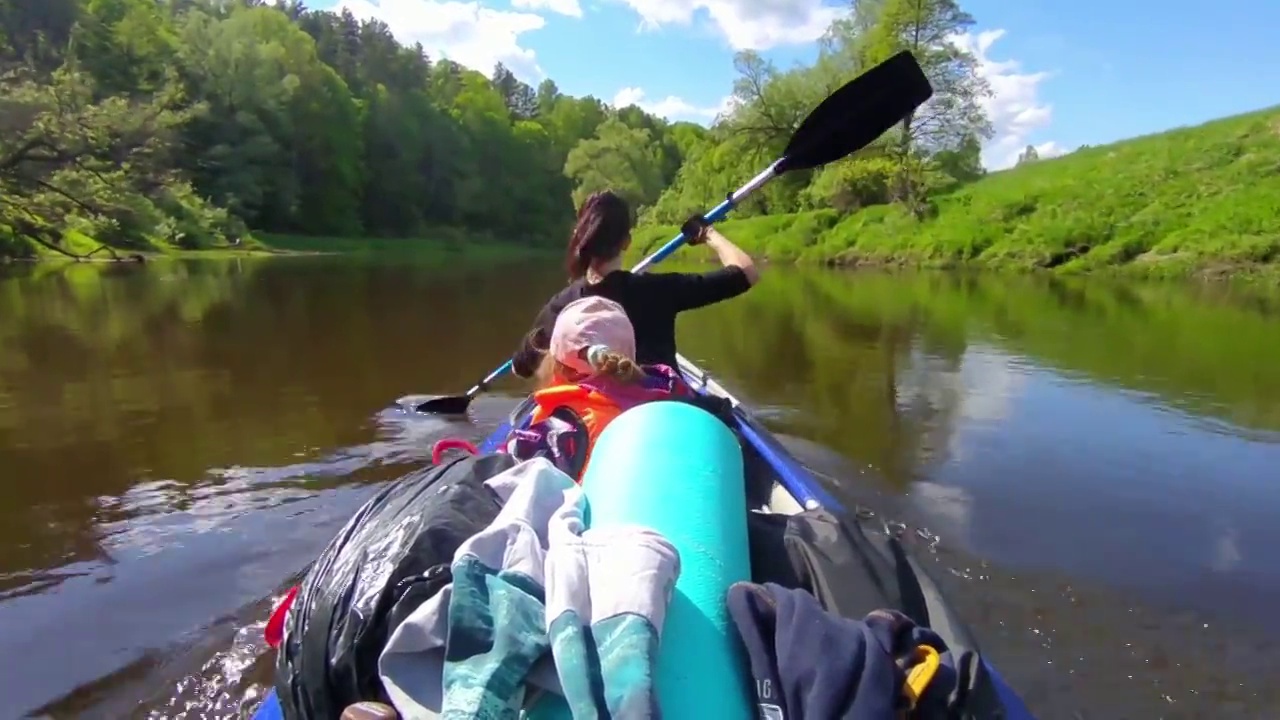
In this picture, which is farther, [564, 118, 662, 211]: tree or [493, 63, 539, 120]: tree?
[493, 63, 539, 120]: tree

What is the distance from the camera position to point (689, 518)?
1.88 meters

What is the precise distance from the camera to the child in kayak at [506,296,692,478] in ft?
8.80

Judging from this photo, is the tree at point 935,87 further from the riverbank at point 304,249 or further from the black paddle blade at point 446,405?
the black paddle blade at point 446,405

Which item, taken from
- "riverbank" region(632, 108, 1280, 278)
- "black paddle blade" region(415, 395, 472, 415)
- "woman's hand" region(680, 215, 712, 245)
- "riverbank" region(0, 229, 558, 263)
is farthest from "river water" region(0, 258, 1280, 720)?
"riverbank" region(0, 229, 558, 263)

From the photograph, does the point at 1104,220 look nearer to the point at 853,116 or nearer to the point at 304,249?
the point at 853,116

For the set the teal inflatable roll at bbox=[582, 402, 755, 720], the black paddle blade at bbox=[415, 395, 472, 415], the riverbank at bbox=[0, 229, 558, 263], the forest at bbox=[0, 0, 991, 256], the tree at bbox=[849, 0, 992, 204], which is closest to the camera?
the teal inflatable roll at bbox=[582, 402, 755, 720]

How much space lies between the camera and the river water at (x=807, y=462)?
3.16 meters

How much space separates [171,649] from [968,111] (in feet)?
99.7

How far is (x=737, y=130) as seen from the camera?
3278 centimetres

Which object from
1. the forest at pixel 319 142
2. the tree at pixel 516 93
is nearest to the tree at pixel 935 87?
the forest at pixel 319 142

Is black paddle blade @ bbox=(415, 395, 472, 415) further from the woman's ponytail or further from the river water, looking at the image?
the woman's ponytail

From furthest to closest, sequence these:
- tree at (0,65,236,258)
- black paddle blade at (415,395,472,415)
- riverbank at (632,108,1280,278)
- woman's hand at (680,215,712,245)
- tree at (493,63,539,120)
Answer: tree at (493,63,539,120), tree at (0,65,236,258), riverbank at (632,108,1280,278), black paddle blade at (415,395,472,415), woman's hand at (680,215,712,245)

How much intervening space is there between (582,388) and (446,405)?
3960 mm

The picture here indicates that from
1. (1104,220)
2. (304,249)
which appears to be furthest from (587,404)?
A: (304,249)
